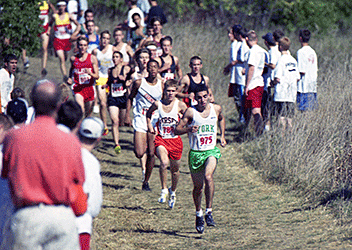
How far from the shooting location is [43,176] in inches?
139

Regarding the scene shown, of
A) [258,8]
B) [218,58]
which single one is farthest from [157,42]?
[258,8]

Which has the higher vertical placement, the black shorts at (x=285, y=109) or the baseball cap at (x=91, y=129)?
the baseball cap at (x=91, y=129)

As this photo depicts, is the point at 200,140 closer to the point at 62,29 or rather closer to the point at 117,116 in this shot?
the point at 117,116

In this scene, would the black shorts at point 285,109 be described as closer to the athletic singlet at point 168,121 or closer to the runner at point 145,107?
the runner at point 145,107

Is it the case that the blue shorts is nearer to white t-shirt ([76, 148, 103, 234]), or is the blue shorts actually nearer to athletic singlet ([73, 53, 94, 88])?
athletic singlet ([73, 53, 94, 88])

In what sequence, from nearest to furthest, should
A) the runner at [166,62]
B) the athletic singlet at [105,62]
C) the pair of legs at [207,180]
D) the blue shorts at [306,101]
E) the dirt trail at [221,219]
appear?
1. the dirt trail at [221,219]
2. the pair of legs at [207,180]
3. the blue shorts at [306,101]
4. the runner at [166,62]
5. the athletic singlet at [105,62]

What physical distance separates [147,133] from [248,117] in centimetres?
298

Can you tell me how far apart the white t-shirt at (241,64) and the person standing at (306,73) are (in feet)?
4.09

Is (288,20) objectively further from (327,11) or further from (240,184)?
(240,184)

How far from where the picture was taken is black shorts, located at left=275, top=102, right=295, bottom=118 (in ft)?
33.4

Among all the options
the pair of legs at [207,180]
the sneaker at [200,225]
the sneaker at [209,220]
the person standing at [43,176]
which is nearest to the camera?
the person standing at [43,176]

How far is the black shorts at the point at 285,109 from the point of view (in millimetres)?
10191

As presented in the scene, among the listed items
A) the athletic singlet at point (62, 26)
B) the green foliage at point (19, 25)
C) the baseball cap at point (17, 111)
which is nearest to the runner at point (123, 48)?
the green foliage at point (19, 25)

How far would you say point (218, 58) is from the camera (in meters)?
17.6
